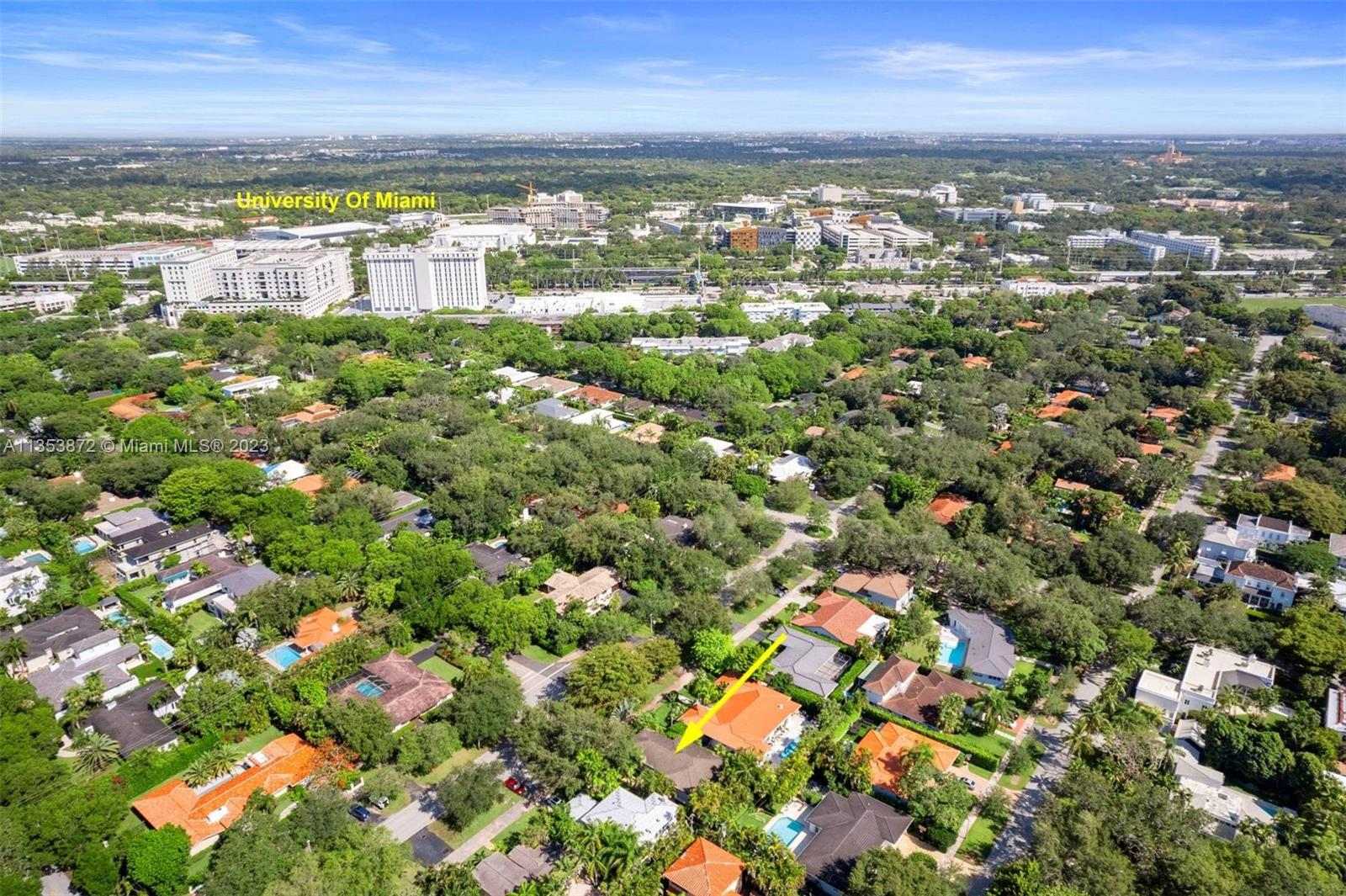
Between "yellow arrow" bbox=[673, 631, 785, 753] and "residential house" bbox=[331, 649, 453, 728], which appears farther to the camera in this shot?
"residential house" bbox=[331, 649, 453, 728]

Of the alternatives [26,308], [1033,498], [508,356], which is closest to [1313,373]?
[1033,498]

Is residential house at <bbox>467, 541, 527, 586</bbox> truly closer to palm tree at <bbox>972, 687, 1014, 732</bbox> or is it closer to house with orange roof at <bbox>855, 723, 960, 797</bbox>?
house with orange roof at <bbox>855, 723, 960, 797</bbox>

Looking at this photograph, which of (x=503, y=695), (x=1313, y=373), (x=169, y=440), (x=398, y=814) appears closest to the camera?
(x=398, y=814)

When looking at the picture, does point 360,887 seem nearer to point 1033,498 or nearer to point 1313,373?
point 1033,498

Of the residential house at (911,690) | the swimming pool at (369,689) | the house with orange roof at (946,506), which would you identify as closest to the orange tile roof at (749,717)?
the residential house at (911,690)

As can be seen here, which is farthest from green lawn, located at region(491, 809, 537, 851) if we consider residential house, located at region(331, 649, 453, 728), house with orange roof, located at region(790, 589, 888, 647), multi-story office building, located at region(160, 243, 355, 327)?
multi-story office building, located at region(160, 243, 355, 327)

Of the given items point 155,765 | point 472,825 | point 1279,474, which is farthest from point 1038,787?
point 1279,474

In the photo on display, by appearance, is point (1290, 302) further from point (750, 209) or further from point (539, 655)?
point (539, 655)
